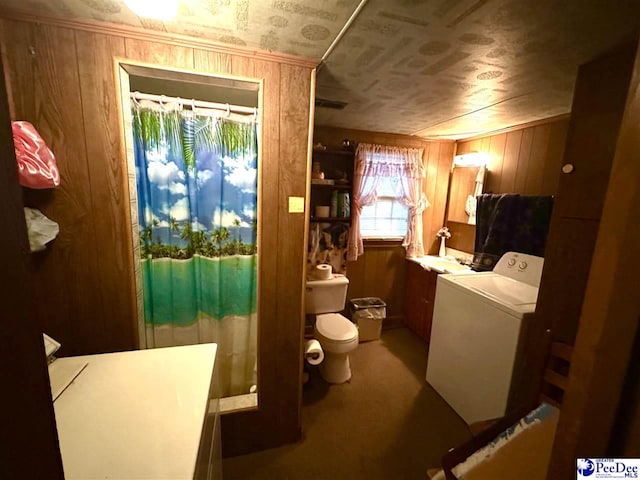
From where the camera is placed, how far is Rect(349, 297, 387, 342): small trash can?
9.45 feet

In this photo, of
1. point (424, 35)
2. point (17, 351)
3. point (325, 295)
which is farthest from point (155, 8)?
point (325, 295)

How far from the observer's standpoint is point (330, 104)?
2.08 meters

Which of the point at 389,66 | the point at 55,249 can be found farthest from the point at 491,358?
the point at 55,249

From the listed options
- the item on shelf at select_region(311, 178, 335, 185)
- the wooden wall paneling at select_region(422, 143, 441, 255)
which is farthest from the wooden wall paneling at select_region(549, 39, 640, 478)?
the wooden wall paneling at select_region(422, 143, 441, 255)

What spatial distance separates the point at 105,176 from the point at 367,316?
8.21 ft

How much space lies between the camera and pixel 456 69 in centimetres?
144

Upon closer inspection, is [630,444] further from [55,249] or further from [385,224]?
[385,224]

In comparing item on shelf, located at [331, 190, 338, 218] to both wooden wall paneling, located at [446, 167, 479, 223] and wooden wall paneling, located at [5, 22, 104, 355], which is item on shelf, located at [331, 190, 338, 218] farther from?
wooden wall paneling, located at [5, 22, 104, 355]

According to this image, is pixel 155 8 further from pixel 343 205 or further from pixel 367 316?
pixel 367 316

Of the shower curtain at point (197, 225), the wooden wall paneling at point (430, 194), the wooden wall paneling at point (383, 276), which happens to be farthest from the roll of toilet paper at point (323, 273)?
the wooden wall paneling at point (430, 194)

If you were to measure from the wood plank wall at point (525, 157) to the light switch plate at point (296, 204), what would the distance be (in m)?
1.77

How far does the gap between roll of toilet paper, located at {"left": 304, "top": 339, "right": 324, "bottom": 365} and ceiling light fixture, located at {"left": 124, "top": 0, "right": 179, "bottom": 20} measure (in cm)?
203

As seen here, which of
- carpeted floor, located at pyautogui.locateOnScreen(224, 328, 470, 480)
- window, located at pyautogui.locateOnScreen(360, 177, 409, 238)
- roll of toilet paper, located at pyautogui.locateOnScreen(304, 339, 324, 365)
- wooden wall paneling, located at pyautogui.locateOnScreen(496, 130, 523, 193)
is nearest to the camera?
carpeted floor, located at pyautogui.locateOnScreen(224, 328, 470, 480)

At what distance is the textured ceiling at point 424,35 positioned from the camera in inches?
38.7
